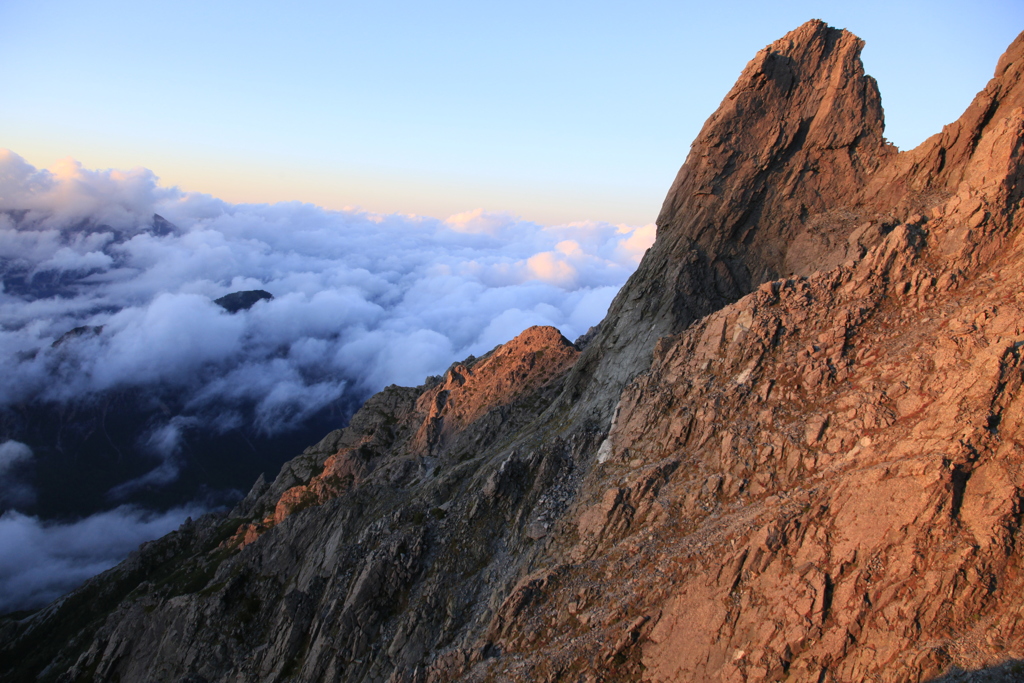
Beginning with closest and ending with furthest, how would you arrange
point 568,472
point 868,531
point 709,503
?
point 868,531, point 709,503, point 568,472

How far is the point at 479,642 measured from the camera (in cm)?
3703

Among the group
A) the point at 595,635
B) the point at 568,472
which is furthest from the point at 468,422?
the point at 595,635

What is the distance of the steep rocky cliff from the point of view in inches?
1070

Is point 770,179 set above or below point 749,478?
above

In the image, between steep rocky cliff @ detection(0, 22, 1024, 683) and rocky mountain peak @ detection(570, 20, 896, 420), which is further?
rocky mountain peak @ detection(570, 20, 896, 420)

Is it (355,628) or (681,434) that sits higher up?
(681,434)

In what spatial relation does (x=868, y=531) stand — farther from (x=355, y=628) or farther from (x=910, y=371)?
(x=355, y=628)

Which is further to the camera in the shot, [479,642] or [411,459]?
[411,459]

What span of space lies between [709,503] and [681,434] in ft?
19.7

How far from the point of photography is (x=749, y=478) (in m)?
34.5

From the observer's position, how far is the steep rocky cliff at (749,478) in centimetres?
2719

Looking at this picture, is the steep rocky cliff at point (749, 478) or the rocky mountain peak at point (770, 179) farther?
the rocky mountain peak at point (770, 179)

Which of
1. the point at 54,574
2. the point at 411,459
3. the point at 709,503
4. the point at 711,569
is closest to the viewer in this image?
the point at 711,569

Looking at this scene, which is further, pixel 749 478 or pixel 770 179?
pixel 770 179
